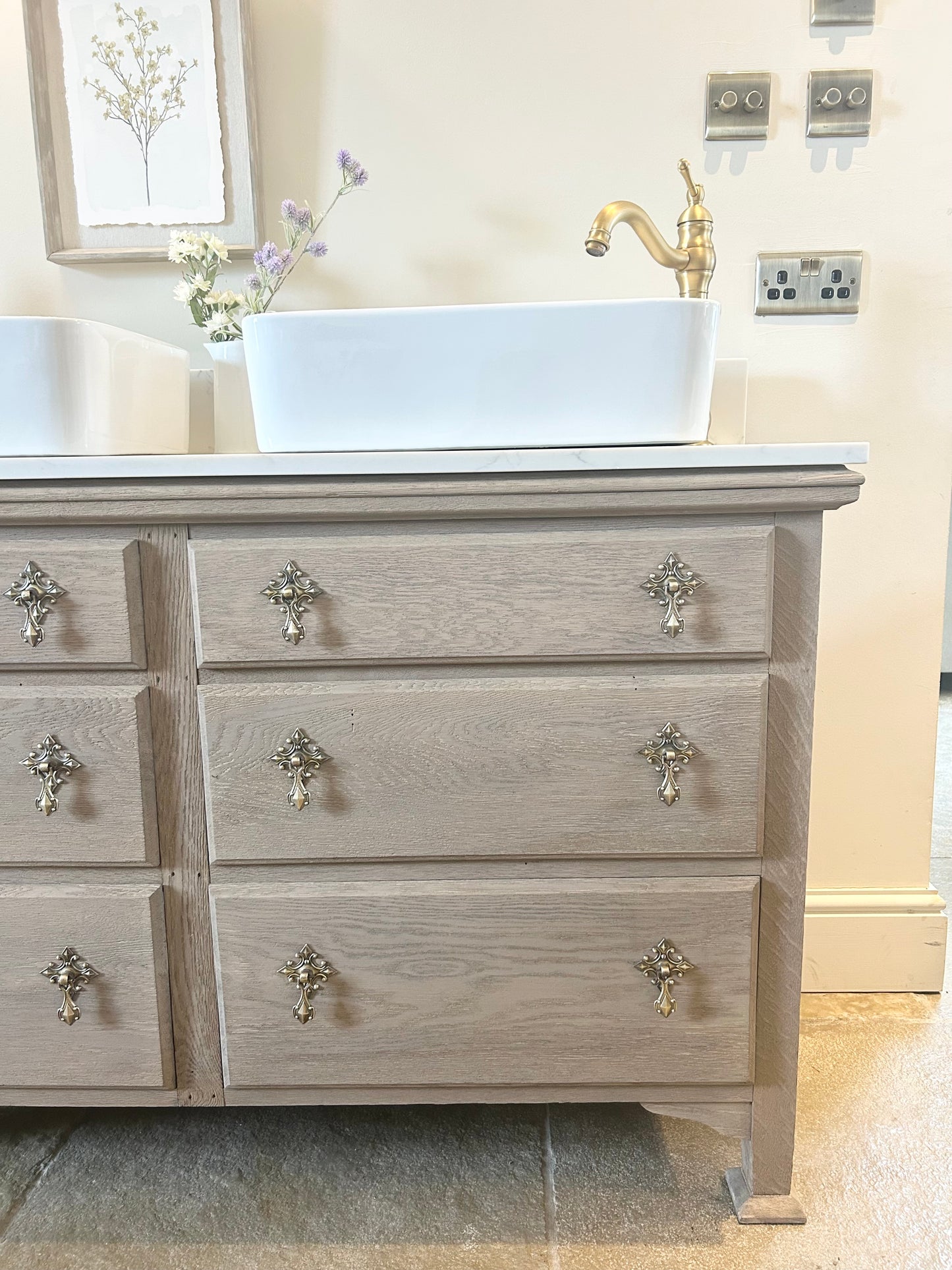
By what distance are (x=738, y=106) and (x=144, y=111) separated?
0.84 metres

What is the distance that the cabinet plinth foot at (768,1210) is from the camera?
37.4 inches

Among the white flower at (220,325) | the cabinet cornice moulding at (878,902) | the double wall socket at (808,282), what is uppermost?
the double wall socket at (808,282)

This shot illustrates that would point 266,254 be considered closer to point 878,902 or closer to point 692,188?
point 692,188

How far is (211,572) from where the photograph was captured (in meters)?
0.85

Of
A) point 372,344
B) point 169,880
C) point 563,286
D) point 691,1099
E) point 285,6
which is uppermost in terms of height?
point 285,6

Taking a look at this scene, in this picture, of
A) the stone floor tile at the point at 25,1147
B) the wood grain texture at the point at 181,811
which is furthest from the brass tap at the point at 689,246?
the stone floor tile at the point at 25,1147

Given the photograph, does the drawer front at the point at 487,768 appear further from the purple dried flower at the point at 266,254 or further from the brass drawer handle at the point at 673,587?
the purple dried flower at the point at 266,254

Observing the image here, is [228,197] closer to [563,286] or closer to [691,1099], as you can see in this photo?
[563,286]

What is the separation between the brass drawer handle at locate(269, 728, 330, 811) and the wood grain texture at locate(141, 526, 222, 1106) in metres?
0.09

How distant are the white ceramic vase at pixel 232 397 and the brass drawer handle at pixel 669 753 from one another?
0.70m

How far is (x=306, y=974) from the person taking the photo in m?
0.89

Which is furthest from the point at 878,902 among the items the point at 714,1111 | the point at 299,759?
the point at 299,759

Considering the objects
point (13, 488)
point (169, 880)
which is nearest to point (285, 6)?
point (13, 488)

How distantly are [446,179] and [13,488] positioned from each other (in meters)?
0.78
